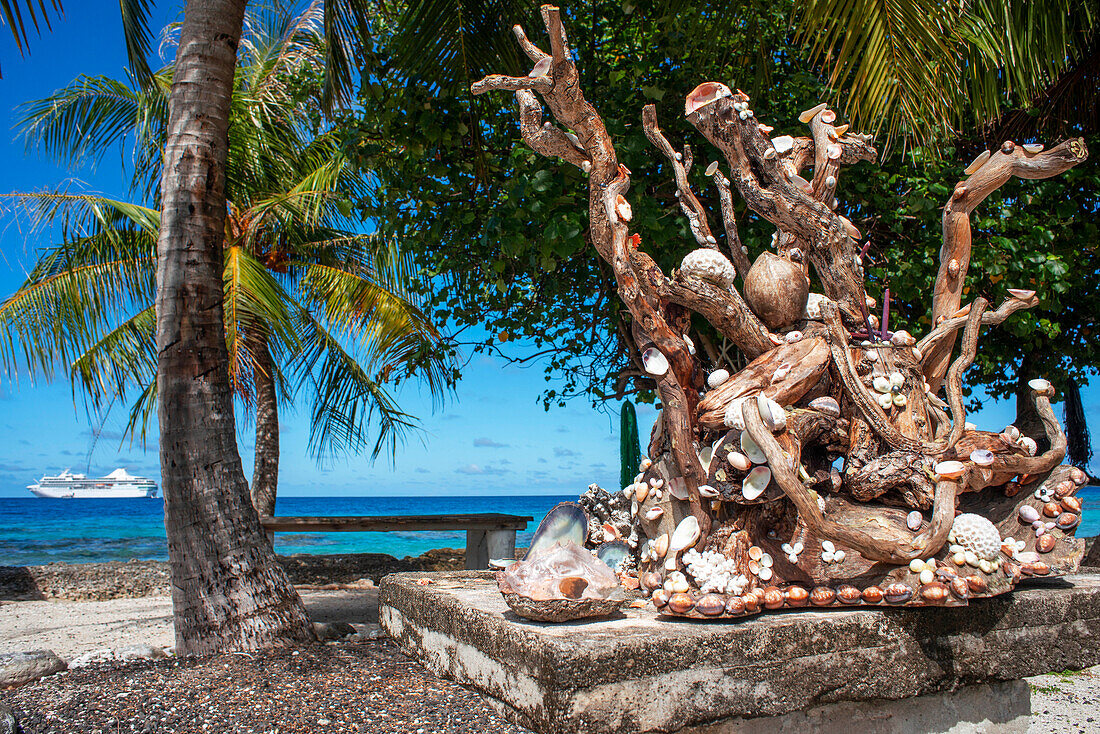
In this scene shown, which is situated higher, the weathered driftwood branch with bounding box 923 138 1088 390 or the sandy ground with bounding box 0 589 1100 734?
the weathered driftwood branch with bounding box 923 138 1088 390

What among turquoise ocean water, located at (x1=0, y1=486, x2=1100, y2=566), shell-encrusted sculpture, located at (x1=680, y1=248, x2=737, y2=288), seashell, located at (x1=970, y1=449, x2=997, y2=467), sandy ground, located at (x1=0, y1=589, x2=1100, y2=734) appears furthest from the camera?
turquoise ocean water, located at (x1=0, y1=486, x2=1100, y2=566)

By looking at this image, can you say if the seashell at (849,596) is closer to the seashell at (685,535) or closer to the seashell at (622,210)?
the seashell at (685,535)

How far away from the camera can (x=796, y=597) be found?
2.79 m

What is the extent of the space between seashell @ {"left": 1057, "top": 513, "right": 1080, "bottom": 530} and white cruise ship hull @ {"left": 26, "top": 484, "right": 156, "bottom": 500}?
6563cm

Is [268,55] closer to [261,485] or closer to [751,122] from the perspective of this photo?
[261,485]

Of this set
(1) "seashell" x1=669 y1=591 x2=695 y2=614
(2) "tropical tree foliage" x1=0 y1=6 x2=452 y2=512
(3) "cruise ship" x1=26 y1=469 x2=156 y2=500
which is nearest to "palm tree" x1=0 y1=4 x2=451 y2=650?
(2) "tropical tree foliage" x1=0 y1=6 x2=452 y2=512

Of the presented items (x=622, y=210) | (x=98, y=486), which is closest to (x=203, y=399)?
(x=622, y=210)

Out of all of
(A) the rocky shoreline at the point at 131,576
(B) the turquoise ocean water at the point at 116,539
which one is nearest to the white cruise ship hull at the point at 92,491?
(B) the turquoise ocean water at the point at 116,539

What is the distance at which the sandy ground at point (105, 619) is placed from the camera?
5.49m

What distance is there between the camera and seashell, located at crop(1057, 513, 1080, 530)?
3.08m

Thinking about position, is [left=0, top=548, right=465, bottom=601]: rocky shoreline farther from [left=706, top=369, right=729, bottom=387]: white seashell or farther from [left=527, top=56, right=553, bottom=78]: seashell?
[left=527, top=56, right=553, bottom=78]: seashell

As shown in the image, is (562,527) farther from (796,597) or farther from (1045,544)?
(1045,544)

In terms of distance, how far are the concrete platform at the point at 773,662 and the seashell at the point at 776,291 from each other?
136 centimetres

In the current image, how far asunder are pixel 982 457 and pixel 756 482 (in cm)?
103
